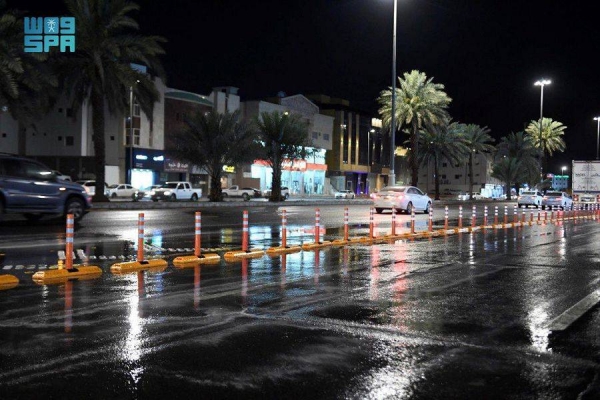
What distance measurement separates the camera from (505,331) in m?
7.27

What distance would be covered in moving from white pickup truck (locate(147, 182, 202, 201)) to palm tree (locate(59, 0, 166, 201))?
38.1ft

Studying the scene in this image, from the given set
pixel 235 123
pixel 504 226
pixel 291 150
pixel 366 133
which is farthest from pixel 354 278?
pixel 366 133

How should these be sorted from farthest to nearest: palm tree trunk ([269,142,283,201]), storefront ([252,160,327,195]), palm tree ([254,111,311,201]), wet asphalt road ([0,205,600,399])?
1. storefront ([252,160,327,195])
2. palm tree trunk ([269,142,283,201])
3. palm tree ([254,111,311,201])
4. wet asphalt road ([0,205,600,399])

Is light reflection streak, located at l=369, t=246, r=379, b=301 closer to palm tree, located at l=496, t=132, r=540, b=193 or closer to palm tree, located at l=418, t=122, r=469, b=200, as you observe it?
palm tree, located at l=418, t=122, r=469, b=200

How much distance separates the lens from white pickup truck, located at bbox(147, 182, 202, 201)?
51.8m

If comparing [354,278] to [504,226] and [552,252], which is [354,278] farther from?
[504,226]

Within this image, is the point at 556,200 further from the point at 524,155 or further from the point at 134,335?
the point at 134,335

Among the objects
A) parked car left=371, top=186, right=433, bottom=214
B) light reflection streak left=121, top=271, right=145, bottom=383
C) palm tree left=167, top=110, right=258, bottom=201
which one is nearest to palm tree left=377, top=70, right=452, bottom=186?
palm tree left=167, top=110, right=258, bottom=201

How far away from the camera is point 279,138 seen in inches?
2211

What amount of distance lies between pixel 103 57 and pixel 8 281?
30.3 meters

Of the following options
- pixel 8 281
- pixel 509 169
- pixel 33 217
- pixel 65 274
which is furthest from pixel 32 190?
pixel 509 169

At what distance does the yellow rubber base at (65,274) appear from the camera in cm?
1073

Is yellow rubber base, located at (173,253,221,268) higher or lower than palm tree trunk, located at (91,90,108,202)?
lower
